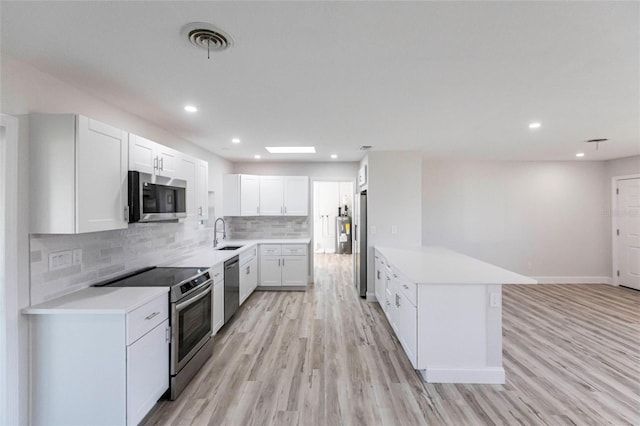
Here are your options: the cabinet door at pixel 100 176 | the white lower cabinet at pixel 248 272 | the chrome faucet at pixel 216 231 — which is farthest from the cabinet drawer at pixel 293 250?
the cabinet door at pixel 100 176

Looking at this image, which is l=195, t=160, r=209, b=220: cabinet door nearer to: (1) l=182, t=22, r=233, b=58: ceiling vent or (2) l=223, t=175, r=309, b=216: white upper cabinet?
(2) l=223, t=175, r=309, b=216: white upper cabinet

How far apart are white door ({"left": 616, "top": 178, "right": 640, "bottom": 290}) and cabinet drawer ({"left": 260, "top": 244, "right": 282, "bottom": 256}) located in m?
6.49

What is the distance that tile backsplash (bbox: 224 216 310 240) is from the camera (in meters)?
5.57

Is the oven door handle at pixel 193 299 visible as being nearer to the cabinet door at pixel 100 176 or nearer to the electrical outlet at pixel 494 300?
the cabinet door at pixel 100 176

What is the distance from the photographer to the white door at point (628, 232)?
16.7ft

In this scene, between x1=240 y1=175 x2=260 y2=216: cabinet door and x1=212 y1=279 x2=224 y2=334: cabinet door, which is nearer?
x1=212 y1=279 x2=224 y2=334: cabinet door

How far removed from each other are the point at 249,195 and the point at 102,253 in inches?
119

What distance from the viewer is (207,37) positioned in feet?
4.83

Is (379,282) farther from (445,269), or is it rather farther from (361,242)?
(445,269)

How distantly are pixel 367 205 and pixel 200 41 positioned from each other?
336 cm

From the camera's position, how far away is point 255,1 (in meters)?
1.22

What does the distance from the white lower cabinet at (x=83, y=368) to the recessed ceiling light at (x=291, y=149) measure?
3055 millimetres

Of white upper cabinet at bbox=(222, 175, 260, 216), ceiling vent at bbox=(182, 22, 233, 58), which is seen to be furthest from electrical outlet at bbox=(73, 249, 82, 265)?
white upper cabinet at bbox=(222, 175, 260, 216)

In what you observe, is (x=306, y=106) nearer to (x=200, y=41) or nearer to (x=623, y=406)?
(x=200, y=41)
